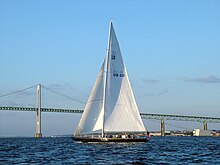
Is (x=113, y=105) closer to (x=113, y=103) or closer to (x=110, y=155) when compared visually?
(x=113, y=103)

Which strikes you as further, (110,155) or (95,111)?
(95,111)

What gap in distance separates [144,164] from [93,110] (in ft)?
85.9

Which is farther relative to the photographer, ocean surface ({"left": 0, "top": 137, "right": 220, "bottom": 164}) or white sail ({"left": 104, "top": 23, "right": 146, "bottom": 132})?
white sail ({"left": 104, "top": 23, "right": 146, "bottom": 132})

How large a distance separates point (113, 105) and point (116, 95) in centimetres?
133

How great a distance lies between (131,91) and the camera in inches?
2378

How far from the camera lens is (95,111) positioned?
198ft

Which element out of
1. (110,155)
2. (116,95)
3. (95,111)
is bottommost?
(110,155)

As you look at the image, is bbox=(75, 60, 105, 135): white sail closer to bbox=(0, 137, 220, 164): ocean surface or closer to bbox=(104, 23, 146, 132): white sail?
bbox=(104, 23, 146, 132): white sail

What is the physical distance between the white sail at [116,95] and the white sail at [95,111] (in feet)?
3.88

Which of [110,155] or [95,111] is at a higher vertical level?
[95,111]

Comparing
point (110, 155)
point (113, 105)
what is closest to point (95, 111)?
point (113, 105)

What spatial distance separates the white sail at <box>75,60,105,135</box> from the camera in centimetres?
5978

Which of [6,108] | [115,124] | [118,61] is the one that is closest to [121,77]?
A: [118,61]

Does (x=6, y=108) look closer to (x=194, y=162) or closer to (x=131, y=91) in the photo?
(x=131, y=91)
